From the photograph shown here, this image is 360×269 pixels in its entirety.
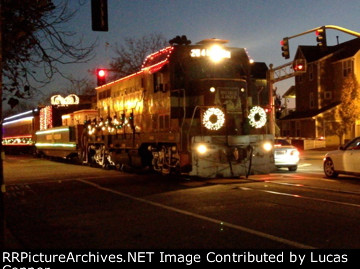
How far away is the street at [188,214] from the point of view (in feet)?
26.2

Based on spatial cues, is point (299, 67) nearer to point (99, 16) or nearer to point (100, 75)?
point (100, 75)

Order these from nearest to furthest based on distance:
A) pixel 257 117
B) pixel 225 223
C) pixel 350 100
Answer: pixel 225 223
pixel 257 117
pixel 350 100

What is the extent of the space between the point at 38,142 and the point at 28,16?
27.4 m

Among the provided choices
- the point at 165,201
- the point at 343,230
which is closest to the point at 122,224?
the point at 165,201

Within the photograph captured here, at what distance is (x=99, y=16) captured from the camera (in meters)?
11.6

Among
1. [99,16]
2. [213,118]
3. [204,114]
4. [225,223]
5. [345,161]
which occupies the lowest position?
[225,223]

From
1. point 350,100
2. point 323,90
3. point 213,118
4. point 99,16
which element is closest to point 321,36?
point 213,118

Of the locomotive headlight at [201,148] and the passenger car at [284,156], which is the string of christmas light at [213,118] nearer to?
the locomotive headlight at [201,148]

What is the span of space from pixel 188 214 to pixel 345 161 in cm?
814

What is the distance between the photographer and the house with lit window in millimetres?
44906

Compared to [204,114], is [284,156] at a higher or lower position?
lower

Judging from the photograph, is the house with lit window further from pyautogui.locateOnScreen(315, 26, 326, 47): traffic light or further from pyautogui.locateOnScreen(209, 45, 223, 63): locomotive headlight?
pyautogui.locateOnScreen(209, 45, 223, 63): locomotive headlight

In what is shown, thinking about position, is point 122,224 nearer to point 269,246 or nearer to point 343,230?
point 269,246

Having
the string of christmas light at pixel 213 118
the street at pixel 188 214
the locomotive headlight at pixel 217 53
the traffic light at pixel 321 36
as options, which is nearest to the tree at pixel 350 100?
the traffic light at pixel 321 36
